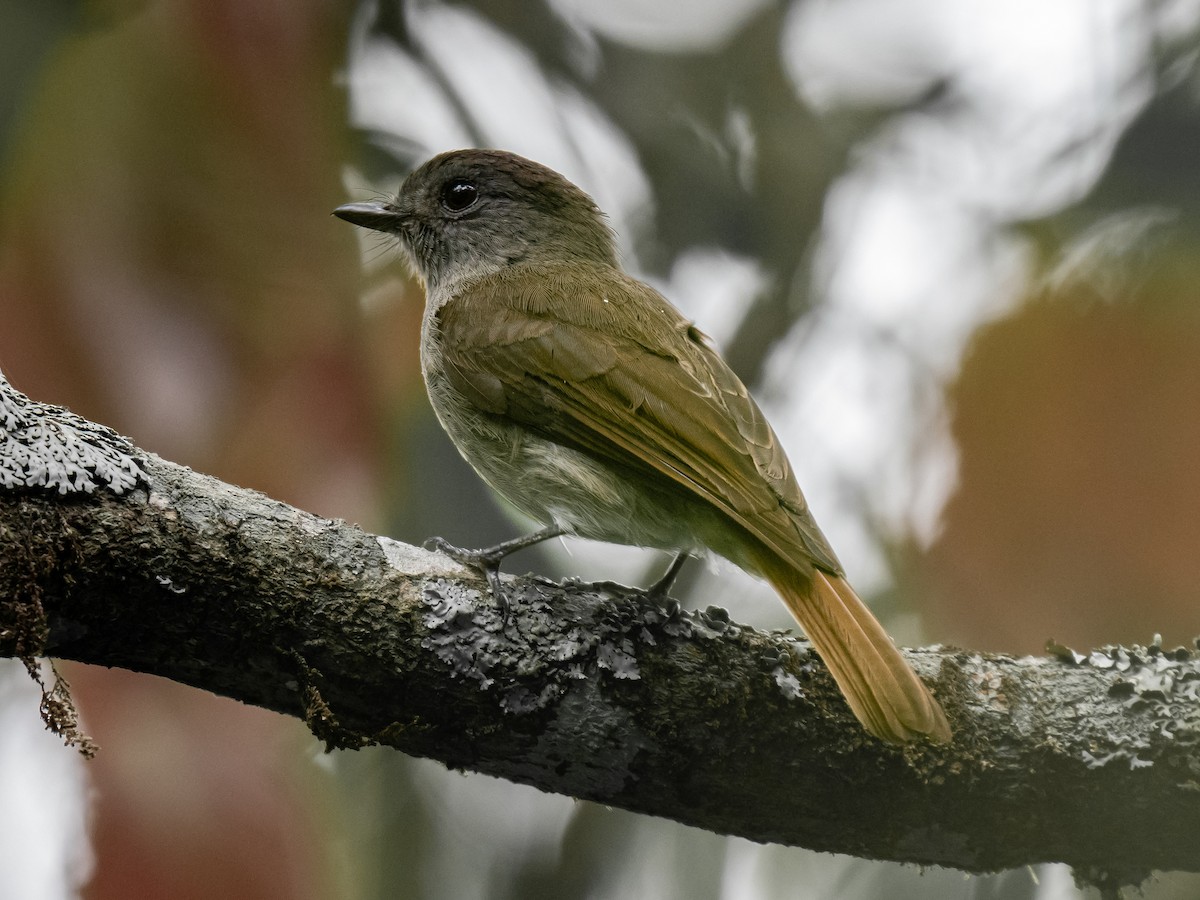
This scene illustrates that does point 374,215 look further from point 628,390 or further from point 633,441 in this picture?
point 633,441

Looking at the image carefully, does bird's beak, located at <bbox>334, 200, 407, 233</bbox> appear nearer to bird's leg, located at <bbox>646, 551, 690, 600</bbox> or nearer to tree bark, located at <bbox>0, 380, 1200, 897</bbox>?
bird's leg, located at <bbox>646, 551, 690, 600</bbox>

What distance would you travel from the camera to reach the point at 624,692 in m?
2.40

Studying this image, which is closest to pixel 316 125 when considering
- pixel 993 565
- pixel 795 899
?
pixel 993 565

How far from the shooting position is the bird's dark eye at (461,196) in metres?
4.34

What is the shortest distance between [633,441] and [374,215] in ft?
5.52

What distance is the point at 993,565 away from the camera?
362 cm

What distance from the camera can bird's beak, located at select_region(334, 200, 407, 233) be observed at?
3985 millimetres

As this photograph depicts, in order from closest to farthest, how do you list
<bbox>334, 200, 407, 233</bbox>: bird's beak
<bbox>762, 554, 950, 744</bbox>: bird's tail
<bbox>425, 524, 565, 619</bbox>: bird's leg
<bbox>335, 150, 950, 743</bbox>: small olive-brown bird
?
<bbox>762, 554, 950, 744</bbox>: bird's tail
<bbox>425, 524, 565, 619</bbox>: bird's leg
<bbox>335, 150, 950, 743</bbox>: small olive-brown bird
<bbox>334, 200, 407, 233</bbox>: bird's beak

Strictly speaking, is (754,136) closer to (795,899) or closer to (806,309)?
(806,309)

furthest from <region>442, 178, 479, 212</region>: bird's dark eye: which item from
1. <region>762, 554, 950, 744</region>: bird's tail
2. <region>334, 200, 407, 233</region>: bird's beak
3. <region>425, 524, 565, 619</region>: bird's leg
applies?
<region>762, 554, 950, 744</region>: bird's tail

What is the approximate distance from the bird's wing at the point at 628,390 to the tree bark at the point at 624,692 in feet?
1.16

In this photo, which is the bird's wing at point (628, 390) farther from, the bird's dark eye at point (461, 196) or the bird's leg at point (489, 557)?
the bird's dark eye at point (461, 196)

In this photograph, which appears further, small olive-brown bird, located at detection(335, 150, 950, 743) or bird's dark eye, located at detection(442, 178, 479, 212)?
bird's dark eye, located at detection(442, 178, 479, 212)

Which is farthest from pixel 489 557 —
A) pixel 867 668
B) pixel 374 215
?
pixel 374 215
